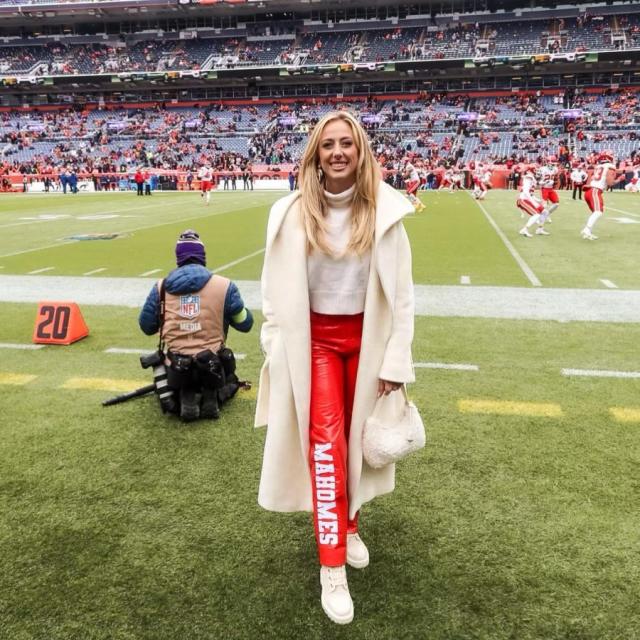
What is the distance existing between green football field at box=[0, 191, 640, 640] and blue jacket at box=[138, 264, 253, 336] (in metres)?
0.69

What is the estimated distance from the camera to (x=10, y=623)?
8.34 ft

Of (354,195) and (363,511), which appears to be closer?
(354,195)

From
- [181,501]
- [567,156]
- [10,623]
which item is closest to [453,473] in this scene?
[181,501]

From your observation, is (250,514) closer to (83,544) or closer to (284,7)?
(83,544)

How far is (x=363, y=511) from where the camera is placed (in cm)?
338

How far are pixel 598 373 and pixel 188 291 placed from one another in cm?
357

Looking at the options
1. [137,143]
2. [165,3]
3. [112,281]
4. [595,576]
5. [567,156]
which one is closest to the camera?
[595,576]

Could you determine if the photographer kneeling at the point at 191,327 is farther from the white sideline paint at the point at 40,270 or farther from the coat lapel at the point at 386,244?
the white sideline paint at the point at 40,270

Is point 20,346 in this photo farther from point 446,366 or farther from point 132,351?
point 446,366

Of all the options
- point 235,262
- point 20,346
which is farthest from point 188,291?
point 235,262

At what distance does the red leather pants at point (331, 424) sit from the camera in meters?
2.52

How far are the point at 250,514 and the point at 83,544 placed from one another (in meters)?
0.84

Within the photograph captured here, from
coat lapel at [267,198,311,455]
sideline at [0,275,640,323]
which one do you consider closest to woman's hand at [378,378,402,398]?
coat lapel at [267,198,311,455]

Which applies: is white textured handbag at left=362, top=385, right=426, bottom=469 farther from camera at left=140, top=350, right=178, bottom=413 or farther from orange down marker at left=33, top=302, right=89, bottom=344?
orange down marker at left=33, top=302, right=89, bottom=344
